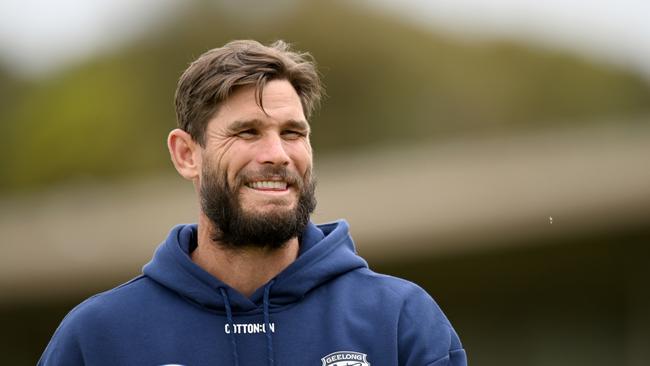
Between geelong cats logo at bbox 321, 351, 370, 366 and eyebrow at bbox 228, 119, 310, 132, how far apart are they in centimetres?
81

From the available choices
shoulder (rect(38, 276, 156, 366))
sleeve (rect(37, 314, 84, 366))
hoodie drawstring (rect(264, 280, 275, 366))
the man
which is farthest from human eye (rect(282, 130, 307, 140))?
sleeve (rect(37, 314, 84, 366))

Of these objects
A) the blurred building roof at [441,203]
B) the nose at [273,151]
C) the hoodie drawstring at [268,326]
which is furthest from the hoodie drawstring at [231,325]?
the blurred building roof at [441,203]

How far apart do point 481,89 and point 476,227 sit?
2368cm

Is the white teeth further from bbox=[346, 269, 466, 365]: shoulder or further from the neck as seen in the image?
bbox=[346, 269, 466, 365]: shoulder

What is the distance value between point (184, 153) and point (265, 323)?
2.48 ft

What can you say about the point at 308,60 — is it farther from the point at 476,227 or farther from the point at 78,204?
the point at 78,204

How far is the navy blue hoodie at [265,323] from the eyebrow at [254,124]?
494 millimetres

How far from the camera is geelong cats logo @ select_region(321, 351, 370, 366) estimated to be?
480cm

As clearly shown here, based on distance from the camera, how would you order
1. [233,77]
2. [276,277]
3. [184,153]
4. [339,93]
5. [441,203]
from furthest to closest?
[339,93]
[441,203]
[184,153]
[276,277]
[233,77]

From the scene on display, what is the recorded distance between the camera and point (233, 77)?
490cm

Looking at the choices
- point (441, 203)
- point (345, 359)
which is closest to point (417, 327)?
point (345, 359)

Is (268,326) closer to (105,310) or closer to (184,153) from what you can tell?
(105,310)

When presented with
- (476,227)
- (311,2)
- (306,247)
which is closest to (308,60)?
(306,247)

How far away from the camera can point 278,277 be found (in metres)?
5.00
